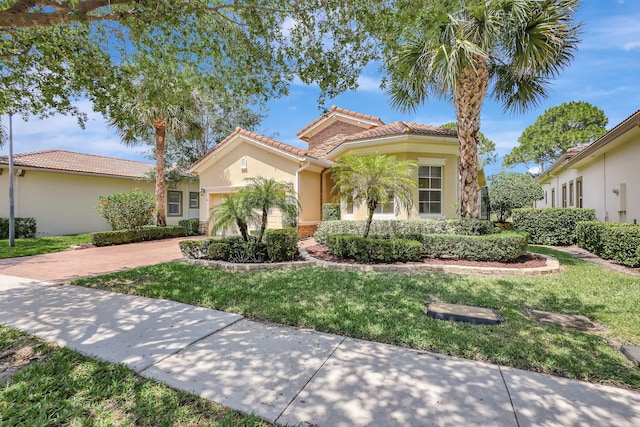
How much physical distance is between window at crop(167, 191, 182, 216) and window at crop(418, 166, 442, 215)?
1815cm

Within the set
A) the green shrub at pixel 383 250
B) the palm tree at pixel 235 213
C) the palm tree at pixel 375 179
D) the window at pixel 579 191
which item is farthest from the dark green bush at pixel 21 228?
the window at pixel 579 191

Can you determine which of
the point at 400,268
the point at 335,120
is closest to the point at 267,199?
the point at 400,268

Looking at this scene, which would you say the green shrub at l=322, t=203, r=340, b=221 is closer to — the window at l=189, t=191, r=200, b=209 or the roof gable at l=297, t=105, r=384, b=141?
the roof gable at l=297, t=105, r=384, b=141

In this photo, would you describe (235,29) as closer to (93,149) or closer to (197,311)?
(197,311)

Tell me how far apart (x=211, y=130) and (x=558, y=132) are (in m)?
39.4

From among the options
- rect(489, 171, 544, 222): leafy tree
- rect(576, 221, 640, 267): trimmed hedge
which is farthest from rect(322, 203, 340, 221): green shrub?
rect(489, 171, 544, 222): leafy tree

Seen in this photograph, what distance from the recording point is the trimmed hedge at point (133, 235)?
13555mm

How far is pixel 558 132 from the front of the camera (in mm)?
35281

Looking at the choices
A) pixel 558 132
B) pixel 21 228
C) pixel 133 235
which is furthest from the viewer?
pixel 558 132

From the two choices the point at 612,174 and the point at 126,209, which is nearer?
the point at 612,174

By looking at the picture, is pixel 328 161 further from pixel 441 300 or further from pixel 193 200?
pixel 193 200

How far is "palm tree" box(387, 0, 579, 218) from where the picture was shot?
318 inches

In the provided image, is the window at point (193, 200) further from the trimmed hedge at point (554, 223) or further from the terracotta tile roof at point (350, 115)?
the trimmed hedge at point (554, 223)

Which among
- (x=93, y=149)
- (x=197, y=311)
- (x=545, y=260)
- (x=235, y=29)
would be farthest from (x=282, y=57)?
(x=93, y=149)
